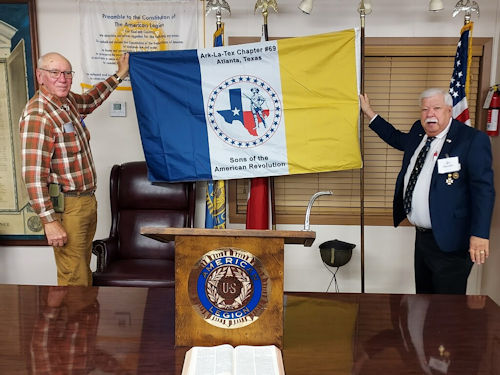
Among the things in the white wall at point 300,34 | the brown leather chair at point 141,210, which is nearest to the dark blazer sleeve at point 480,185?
the white wall at point 300,34

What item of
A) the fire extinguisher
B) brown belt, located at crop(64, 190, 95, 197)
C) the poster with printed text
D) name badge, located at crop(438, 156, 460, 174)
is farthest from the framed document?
the fire extinguisher

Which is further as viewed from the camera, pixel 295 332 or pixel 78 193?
pixel 78 193

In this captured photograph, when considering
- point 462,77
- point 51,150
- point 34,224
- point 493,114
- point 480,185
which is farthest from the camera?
point 34,224

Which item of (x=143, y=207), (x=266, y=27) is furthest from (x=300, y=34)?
(x=143, y=207)

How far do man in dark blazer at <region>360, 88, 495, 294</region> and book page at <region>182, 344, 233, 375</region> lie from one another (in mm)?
1543

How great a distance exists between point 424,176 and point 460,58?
882 millimetres

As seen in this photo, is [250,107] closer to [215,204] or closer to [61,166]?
[215,204]

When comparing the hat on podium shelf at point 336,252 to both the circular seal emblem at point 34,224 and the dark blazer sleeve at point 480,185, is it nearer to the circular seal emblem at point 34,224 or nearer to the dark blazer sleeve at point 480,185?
the dark blazer sleeve at point 480,185

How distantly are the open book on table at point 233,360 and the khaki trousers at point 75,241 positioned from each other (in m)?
1.57

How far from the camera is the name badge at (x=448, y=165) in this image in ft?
7.52

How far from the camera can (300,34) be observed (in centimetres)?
312

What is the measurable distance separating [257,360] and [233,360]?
7 cm

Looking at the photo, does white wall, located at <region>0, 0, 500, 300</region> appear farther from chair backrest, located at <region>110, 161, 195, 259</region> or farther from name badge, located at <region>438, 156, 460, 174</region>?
name badge, located at <region>438, 156, 460, 174</region>

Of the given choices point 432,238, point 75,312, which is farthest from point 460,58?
point 75,312
